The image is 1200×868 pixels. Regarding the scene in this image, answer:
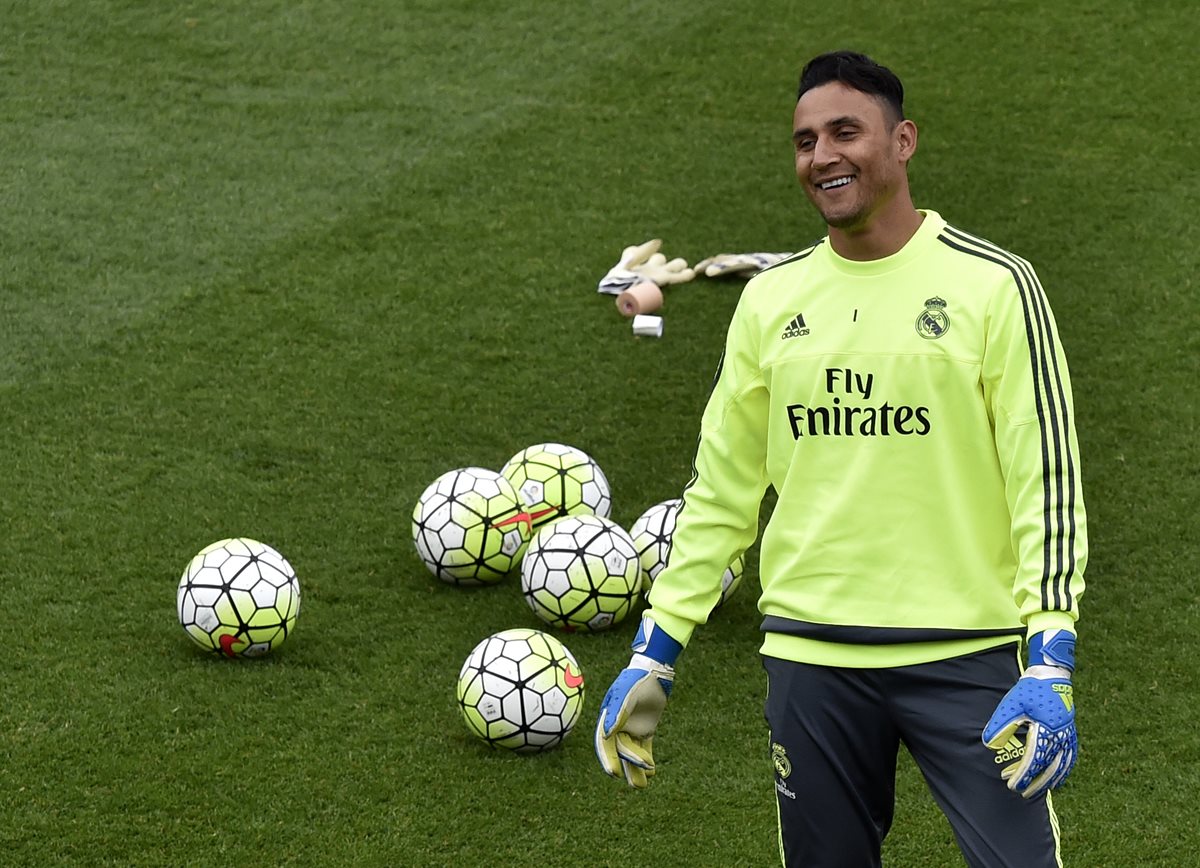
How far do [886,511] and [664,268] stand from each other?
25.3 feet

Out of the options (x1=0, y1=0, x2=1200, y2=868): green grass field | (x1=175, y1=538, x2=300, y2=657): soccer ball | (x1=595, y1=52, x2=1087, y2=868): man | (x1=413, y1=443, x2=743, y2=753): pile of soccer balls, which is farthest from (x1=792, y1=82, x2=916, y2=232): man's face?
(x1=175, y1=538, x2=300, y2=657): soccer ball

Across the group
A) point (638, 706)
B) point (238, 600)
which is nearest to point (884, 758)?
point (638, 706)

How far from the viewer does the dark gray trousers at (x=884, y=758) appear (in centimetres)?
408

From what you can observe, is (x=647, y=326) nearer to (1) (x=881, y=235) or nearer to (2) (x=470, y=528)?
(2) (x=470, y=528)

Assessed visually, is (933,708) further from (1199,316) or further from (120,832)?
(1199,316)

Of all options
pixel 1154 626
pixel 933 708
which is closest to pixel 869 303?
pixel 933 708

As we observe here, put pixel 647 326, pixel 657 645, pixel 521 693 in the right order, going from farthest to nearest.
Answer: pixel 647 326 < pixel 521 693 < pixel 657 645

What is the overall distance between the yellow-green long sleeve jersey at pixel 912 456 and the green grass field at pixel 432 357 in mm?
2355

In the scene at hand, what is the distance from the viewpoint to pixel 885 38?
15.2m

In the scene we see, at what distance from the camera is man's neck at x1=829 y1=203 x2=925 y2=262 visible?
428cm

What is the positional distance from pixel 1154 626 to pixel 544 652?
128 inches

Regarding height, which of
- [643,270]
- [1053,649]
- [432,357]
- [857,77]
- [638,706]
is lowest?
[638,706]

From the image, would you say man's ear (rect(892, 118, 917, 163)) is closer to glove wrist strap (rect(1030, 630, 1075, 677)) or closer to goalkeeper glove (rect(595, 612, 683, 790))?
glove wrist strap (rect(1030, 630, 1075, 677))

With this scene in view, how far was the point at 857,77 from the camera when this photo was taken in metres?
4.27
